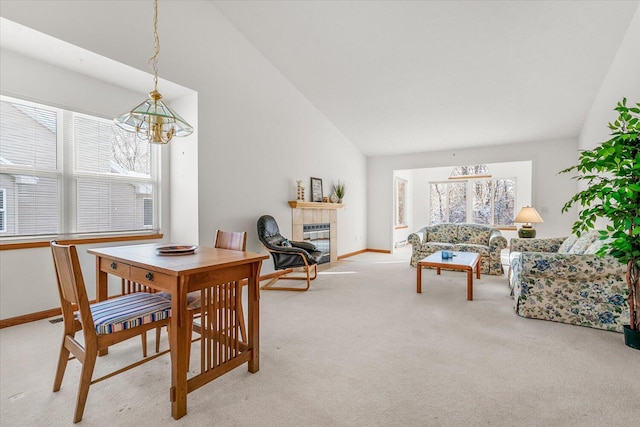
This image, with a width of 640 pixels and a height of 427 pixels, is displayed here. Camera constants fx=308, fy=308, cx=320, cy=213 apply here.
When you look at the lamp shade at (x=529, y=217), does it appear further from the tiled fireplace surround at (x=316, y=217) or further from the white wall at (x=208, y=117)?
the white wall at (x=208, y=117)

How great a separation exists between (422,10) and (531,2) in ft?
3.26

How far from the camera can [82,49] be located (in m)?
2.88

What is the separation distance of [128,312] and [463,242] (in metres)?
5.50

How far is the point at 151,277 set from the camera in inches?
69.2

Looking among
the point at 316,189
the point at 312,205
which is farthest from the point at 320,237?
the point at 316,189

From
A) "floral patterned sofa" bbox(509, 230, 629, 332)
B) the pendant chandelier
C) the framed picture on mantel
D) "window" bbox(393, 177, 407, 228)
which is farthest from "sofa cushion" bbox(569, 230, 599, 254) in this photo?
"window" bbox(393, 177, 407, 228)

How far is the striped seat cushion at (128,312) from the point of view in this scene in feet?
5.39

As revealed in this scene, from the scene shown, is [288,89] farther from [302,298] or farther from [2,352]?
[2,352]

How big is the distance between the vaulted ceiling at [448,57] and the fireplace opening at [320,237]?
215cm

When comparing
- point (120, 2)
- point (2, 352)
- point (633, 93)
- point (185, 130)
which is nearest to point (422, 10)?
point (633, 93)

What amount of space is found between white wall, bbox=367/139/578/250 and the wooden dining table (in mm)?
5584

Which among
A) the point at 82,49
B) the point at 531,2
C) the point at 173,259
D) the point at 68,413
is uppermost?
the point at 531,2

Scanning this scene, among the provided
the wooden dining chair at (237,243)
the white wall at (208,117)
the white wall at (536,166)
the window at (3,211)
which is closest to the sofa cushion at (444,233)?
the white wall at (536,166)

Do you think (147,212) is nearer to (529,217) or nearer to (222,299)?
(222,299)
